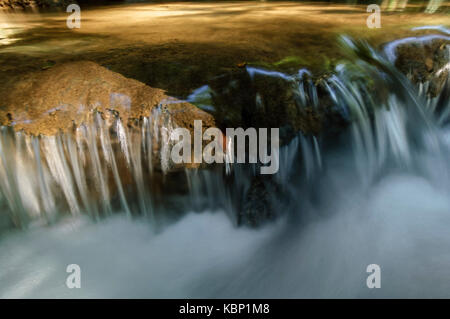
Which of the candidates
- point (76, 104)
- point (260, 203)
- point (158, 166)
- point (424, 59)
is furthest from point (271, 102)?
point (424, 59)

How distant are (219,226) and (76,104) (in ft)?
6.10

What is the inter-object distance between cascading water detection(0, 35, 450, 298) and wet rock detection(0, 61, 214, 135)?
119mm

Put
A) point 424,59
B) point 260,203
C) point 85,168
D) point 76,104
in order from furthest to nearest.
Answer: point 424,59, point 260,203, point 85,168, point 76,104

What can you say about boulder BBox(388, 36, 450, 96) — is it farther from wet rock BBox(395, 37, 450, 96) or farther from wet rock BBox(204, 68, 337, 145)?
wet rock BBox(204, 68, 337, 145)

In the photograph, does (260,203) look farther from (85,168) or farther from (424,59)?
(424,59)

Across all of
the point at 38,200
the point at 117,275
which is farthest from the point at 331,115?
the point at 38,200

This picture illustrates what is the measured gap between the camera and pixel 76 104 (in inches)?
126

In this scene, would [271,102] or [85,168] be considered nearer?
[85,168]

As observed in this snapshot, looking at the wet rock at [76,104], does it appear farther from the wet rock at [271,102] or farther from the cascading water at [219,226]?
the wet rock at [271,102]

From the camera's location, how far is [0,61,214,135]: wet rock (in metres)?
3.13

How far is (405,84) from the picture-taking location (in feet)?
15.0

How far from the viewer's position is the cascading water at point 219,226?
3094 millimetres

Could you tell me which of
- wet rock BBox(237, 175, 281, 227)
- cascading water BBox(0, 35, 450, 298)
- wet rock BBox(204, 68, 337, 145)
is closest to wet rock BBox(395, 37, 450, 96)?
cascading water BBox(0, 35, 450, 298)
